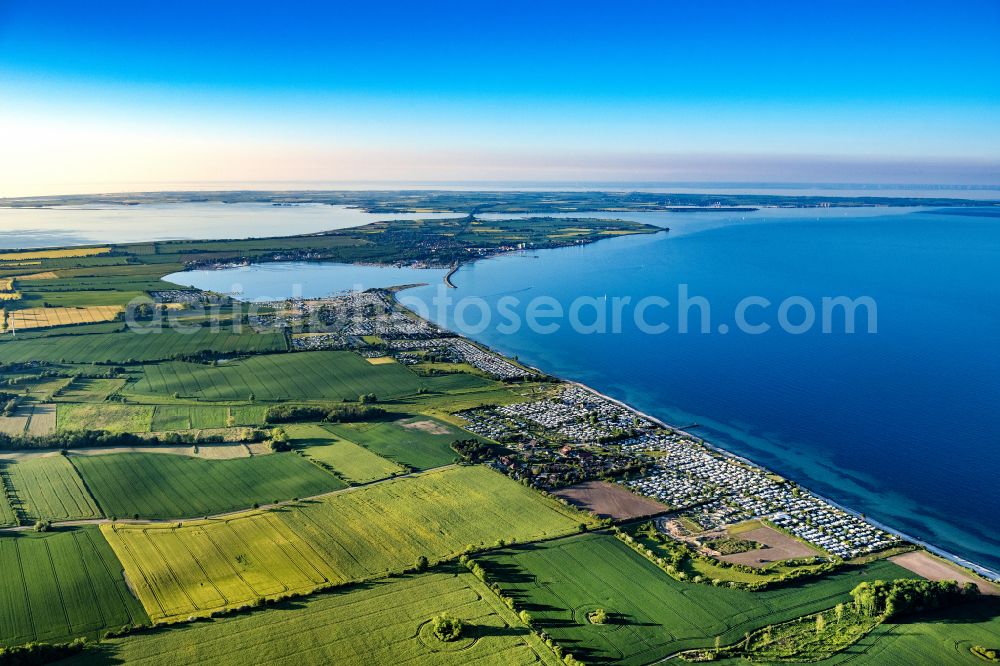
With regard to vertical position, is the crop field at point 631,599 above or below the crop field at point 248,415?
below

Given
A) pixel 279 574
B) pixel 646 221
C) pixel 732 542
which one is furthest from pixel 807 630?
pixel 646 221

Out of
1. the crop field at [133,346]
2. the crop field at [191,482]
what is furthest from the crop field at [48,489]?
the crop field at [133,346]

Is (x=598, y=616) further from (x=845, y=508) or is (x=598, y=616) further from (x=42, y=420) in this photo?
(x=42, y=420)

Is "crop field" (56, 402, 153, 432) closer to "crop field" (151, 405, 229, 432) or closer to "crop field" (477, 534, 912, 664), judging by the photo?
"crop field" (151, 405, 229, 432)

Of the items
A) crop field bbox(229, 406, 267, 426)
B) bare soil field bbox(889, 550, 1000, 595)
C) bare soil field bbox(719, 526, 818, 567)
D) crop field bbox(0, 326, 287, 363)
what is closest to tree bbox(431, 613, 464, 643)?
bare soil field bbox(719, 526, 818, 567)

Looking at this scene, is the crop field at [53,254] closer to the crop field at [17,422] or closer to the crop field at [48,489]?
the crop field at [17,422]

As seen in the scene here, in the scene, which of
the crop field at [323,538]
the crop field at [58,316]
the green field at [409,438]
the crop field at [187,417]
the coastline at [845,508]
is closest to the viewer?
the crop field at [323,538]

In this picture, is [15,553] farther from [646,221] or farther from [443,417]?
[646,221]
